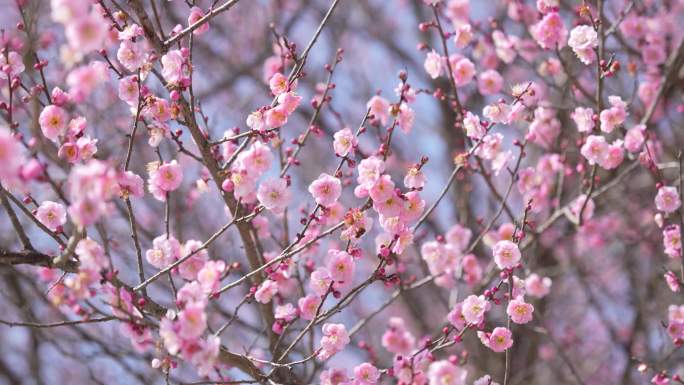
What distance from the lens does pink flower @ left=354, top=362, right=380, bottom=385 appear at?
343 centimetres

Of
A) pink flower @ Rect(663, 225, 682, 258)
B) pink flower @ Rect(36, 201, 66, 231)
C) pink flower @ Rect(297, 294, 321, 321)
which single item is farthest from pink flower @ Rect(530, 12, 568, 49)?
pink flower @ Rect(36, 201, 66, 231)

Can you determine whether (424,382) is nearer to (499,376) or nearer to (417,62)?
(499,376)

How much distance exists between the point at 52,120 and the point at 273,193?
1013 millimetres

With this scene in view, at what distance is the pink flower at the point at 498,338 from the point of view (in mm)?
3438

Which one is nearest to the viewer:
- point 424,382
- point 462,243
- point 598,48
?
point 424,382

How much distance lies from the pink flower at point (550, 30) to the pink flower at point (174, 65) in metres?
2.34

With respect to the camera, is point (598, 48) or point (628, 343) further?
point (628, 343)

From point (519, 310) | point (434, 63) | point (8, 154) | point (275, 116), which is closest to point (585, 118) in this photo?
point (434, 63)

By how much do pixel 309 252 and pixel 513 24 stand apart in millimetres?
3996

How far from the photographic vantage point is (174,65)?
11.0 feet

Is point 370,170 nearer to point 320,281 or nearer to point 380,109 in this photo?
point 320,281

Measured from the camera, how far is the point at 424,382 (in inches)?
124

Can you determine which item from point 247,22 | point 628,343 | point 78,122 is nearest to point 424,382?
point 78,122

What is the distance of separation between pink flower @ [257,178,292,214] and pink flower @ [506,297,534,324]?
1.13 m
